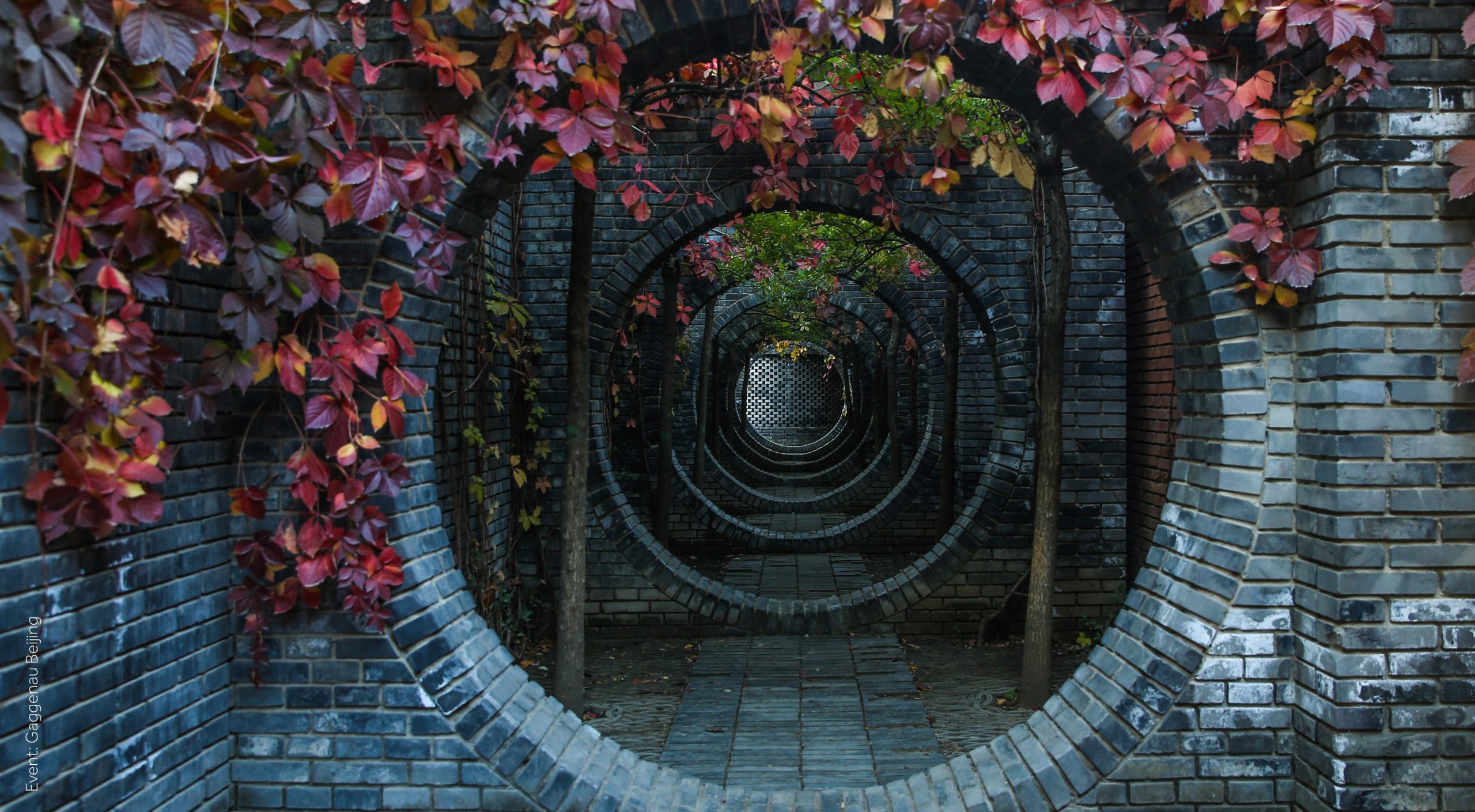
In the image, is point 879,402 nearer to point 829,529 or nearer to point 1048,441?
point 829,529

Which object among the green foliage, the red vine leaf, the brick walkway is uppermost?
the green foliage

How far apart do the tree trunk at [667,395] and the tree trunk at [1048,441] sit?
372 centimetres

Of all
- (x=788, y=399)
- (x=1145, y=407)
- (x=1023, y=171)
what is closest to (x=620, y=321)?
(x=1145, y=407)

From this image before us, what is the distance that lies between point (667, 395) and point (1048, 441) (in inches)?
154

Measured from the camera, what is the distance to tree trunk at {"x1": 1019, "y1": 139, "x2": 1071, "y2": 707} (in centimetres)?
527

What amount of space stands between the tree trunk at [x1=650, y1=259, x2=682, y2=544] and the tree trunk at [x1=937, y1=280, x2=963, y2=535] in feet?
7.82

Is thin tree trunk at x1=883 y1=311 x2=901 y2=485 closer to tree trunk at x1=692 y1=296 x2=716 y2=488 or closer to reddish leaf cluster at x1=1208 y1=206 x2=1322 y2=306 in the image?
tree trunk at x1=692 y1=296 x2=716 y2=488

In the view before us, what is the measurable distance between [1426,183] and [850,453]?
19.0 metres

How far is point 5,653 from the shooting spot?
208 cm

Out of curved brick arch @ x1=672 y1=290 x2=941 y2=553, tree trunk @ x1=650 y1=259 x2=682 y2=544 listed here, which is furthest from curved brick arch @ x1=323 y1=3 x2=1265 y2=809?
curved brick arch @ x1=672 y1=290 x2=941 y2=553

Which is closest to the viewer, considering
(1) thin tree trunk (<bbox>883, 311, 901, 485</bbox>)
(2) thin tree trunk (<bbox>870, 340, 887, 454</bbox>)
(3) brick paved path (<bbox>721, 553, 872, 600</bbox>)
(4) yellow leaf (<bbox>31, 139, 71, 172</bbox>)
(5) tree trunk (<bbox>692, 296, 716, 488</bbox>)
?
(4) yellow leaf (<bbox>31, 139, 71, 172</bbox>)

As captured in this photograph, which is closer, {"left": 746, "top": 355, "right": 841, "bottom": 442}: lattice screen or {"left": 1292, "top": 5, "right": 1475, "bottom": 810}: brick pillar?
{"left": 1292, "top": 5, "right": 1475, "bottom": 810}: brick pillar

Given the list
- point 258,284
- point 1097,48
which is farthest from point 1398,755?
point 258,284

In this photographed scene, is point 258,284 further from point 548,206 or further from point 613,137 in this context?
point 548,206
